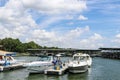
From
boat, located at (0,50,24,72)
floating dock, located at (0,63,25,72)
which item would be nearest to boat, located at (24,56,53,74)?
floating dock, located at (0,63,25,72)

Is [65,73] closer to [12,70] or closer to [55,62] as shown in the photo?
[55,62]

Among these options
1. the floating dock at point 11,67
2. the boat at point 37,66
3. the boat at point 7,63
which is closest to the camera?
the boat at point 37,66

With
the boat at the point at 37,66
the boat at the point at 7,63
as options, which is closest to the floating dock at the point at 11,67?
the boat at the point at 7,63

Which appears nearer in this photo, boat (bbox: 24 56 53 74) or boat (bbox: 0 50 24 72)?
boat (bbox: 24 56 53 74)

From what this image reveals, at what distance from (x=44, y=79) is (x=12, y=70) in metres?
13.8

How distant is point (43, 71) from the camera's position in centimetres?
4650

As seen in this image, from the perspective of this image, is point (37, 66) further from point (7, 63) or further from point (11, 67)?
point (7, 63)

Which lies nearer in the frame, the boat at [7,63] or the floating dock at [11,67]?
the floating dock at [11,67]

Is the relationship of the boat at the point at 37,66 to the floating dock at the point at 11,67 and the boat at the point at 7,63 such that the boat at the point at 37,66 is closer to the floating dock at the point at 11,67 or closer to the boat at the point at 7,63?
the floating dock at the point at 11,67

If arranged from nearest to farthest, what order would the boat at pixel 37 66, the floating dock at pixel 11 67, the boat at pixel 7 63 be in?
1. the boat at pixel 37 66
2. the floating dock at pixel 11 67
3. the boat at pixel 7 63

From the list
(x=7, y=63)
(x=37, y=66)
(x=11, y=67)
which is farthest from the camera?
(x=7, y=63)

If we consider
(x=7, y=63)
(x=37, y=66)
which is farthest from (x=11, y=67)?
(x=37, y=66)

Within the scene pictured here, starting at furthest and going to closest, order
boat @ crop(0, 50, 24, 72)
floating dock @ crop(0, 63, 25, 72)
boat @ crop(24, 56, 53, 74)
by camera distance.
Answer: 1. boat @ crop(0, 50, 24, 72)
2. floating dock @ crop(0, 63, 25, 72)
3. boat @ crop(24, 56, 53, 74)

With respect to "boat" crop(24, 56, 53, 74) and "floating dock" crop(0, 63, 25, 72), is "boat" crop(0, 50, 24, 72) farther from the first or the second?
"boat" crop(24, 56, 53, 74)
